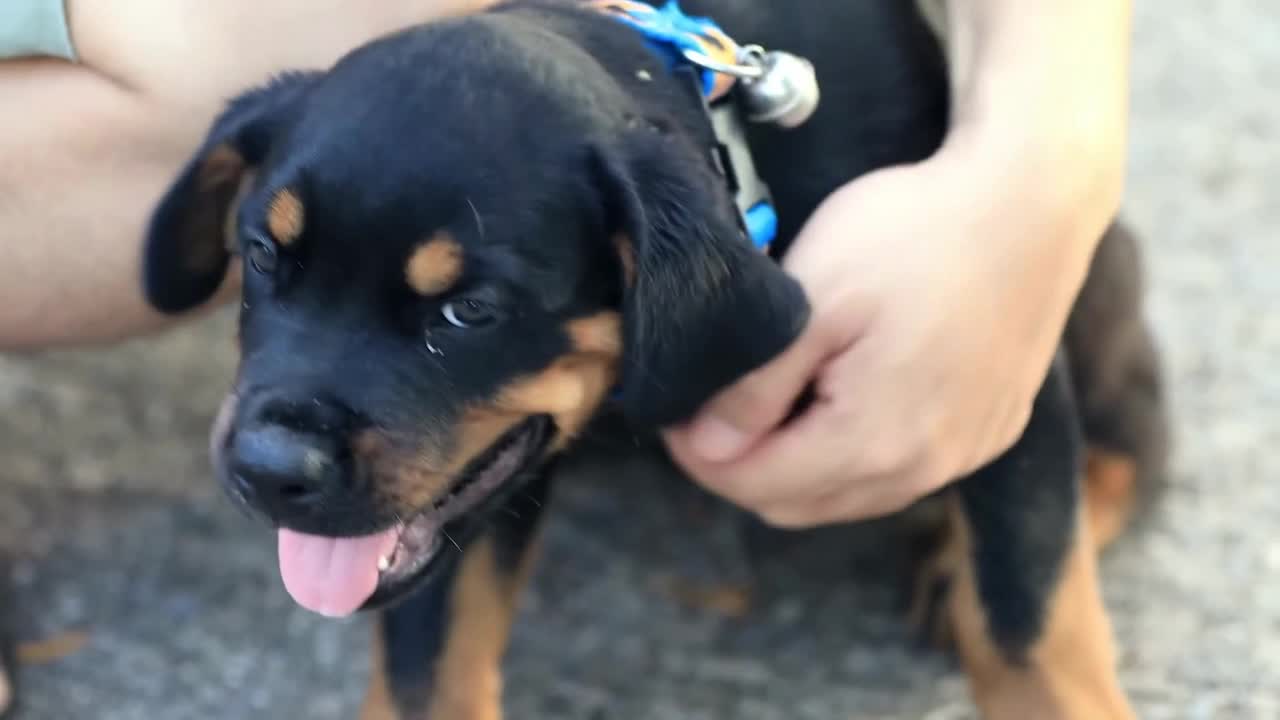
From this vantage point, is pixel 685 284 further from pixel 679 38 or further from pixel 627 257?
pixel 679 38

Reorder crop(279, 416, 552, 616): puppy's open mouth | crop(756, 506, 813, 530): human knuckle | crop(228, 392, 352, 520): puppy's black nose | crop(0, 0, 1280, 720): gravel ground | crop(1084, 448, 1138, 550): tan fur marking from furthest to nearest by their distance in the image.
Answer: crop(1084, 448, 1138, 550): tan fur marking, crop(0, 0, 1280, 720): gravel ground, crop(756, 506, 813, 530): human knuckle, crop(279, 416, 552, 616): puppy's open mouth, crop(228, 392, 352, 520): puppy's black nose

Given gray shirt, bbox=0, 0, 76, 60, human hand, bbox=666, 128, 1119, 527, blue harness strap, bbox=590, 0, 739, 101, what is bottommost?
human hand, bbox=666, 128, 1119, 527

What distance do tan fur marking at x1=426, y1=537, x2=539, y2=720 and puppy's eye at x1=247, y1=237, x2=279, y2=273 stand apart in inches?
14.5

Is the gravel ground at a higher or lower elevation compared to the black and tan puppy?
lower

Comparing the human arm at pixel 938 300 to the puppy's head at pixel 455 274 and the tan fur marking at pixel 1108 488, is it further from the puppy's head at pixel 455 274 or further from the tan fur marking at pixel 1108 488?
the tan fur marking at pixel 1108 488

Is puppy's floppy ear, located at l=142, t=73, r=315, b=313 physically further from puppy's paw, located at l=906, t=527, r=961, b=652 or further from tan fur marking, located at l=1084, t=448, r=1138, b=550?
Answer: tan fur marking, located at l=1084, t=448, r=1138, b=550

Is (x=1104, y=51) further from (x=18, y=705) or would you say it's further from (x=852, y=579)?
(x=18, y=705)

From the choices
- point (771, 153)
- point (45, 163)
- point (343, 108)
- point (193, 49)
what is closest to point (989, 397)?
point (771, 153)

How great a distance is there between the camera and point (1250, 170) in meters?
2.05

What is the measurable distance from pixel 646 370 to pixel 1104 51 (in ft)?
1.66

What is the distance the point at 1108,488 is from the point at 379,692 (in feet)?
2.42

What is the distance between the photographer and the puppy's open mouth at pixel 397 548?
981mm

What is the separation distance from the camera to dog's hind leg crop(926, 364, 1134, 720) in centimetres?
116

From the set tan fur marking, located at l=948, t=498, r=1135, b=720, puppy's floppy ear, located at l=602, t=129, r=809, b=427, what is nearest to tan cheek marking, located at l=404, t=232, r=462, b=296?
puppy's floppy ear, located at l=602, t=129, r=809, b=427
